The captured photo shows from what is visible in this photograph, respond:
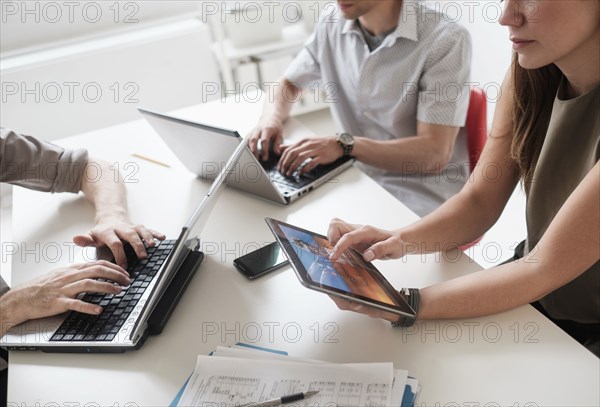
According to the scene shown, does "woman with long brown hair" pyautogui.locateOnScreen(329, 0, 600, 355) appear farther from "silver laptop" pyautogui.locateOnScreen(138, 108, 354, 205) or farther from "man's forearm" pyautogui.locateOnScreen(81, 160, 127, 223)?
"man's forearm" pyautogui.locateOnScreen(81, 160, 127, 223)

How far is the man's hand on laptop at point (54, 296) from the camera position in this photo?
1.08m

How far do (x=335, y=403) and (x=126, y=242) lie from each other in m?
0.63

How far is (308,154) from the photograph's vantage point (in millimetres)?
1522

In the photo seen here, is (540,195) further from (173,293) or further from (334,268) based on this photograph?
(173,293)

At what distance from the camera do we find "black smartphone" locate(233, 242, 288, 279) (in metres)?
1.18

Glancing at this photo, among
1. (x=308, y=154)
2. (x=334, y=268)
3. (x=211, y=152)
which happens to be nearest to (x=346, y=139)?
(x=308, y=154)

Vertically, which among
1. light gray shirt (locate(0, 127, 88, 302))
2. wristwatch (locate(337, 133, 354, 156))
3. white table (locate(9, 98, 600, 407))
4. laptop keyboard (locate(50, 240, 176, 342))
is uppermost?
light gray shirt (locate(0, 127, 88, 302))

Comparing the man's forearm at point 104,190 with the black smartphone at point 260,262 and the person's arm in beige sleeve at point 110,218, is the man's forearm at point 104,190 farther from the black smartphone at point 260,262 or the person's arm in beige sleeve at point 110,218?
the black smartphone at point 260,262

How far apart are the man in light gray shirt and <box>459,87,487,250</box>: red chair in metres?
0.04

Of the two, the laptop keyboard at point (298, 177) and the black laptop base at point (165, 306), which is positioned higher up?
the laptop keyboard at point (298, 177)

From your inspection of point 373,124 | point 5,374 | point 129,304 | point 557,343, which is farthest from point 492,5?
point 5,374

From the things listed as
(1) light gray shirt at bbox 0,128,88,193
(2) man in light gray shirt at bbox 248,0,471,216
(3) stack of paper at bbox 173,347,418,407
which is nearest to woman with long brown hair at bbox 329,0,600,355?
(3) stack of paper at bbox 173,347,418,407

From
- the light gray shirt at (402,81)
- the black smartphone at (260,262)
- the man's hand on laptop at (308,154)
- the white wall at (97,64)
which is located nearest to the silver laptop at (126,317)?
the black smartphone at (260,262)

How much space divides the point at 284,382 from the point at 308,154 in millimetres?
734
